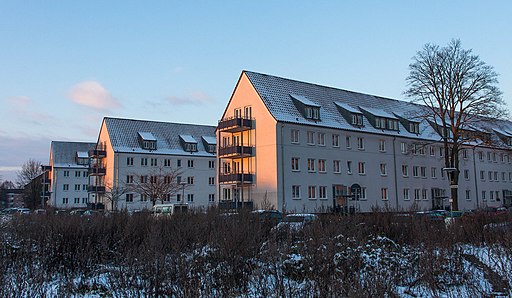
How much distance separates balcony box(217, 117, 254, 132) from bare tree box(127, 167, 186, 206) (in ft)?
47.7

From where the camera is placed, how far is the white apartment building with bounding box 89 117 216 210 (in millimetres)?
70500

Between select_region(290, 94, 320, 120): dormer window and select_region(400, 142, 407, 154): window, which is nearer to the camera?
select_region(290, 94, 320, 120): dormer window

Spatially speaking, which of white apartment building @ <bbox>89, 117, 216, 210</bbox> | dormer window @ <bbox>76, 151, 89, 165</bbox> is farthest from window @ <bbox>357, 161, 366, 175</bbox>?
dormer window @ <bbox>76, 151, 89, 165</bbox>

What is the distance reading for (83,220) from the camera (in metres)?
18.3

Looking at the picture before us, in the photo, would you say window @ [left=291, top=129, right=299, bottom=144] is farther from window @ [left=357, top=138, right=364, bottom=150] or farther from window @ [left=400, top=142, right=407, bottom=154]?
window @ [left=400, top=142, right=407, bottom=154]

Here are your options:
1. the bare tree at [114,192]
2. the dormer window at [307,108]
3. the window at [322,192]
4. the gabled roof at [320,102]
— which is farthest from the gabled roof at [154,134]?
the window at [322,192]

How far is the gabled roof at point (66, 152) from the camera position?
97.8m

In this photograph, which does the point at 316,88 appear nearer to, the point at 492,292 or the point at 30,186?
the point at 492,292

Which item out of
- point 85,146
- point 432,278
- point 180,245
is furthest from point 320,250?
point 85,146

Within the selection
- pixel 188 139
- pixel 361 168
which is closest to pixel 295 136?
pixel 361 168

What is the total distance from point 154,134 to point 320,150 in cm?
3201

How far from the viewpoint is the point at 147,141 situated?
73062 mm

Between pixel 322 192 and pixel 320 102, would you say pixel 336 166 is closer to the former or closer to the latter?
pixel 322 192

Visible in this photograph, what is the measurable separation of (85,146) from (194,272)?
9703cm
